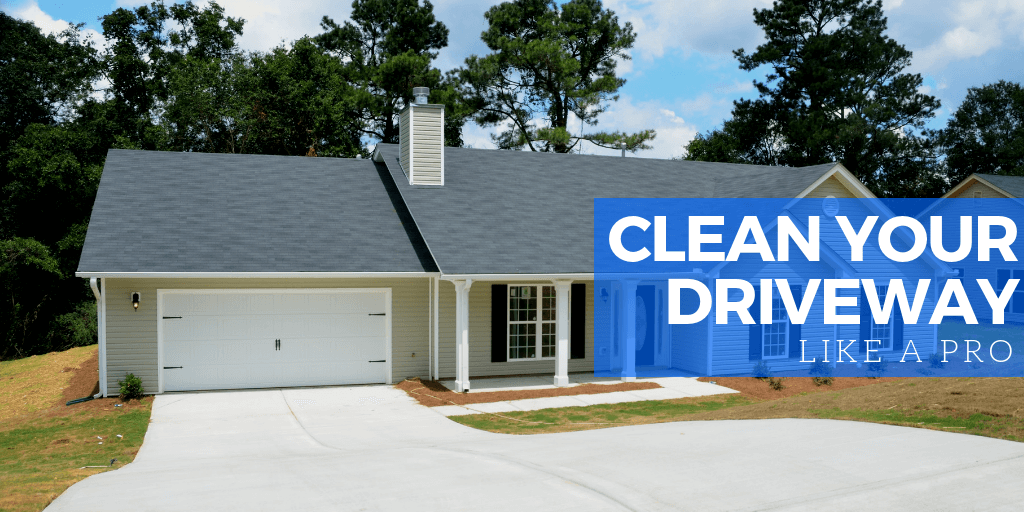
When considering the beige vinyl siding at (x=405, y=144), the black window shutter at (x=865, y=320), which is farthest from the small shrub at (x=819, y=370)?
the beige vinyl siding at (x=405, y=144)

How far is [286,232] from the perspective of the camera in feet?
55.1

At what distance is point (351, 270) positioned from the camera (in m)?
15.8

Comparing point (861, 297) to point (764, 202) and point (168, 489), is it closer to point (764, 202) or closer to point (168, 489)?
point (764, 202)

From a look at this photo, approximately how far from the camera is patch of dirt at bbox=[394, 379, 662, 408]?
1494cm

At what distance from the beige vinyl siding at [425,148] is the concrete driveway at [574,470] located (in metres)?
7.86

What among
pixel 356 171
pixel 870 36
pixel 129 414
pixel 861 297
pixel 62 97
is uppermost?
pixel 870 36

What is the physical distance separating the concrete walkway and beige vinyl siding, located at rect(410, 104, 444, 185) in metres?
4.98

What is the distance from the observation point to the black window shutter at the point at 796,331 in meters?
18.5

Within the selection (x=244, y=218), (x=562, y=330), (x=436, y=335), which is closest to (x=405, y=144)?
(x=244, y=218)

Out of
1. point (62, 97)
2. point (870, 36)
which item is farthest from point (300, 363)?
point (870, 36)

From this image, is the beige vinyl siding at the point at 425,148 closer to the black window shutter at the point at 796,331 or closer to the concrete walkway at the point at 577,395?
the concrete walkway at the point at 577,395

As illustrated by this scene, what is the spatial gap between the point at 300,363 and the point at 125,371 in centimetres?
325

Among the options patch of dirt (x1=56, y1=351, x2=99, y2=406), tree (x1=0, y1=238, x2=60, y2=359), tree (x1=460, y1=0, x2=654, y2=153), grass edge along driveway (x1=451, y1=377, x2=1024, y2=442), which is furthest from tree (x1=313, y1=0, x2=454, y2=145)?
grass edge along driveway (x1=451, y1=377, x2=1024, y2=442)

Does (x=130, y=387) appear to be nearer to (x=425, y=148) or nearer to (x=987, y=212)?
(x=425, y=148)
